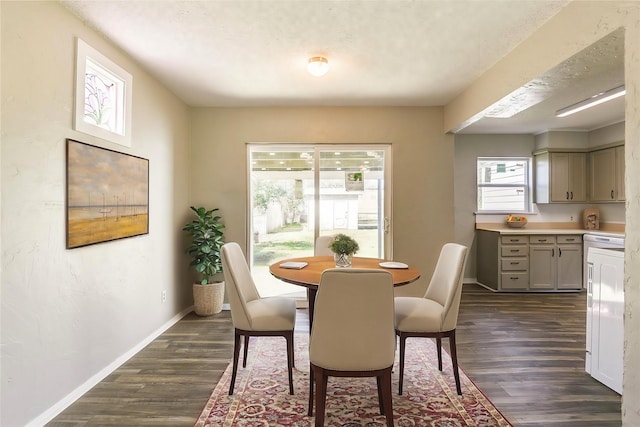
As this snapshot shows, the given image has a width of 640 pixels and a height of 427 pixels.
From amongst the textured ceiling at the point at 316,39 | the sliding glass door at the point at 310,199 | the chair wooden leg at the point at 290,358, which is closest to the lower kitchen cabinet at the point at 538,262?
the sliding glass door at the point at 310,199

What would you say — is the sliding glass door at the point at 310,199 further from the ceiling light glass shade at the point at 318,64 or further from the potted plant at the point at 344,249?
the potted plant at the point at 344,249

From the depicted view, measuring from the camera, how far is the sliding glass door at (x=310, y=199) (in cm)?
429

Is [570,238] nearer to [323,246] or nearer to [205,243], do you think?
[323,246]

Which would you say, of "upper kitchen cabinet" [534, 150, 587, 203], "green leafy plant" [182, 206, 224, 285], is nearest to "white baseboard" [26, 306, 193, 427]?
"green leafy plant" [182, 206, 224, 285]

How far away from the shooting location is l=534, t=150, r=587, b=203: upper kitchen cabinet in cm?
519

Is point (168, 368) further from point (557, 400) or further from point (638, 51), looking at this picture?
point (638, 51)

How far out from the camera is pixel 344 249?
98.3 inches

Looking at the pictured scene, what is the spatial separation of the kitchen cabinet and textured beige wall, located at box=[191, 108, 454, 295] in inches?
70.2

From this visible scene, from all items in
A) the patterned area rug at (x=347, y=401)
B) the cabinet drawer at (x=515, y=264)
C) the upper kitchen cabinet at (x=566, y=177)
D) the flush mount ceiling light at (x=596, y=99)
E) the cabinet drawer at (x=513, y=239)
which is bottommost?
the patterned area rug at (x=347, y=401)

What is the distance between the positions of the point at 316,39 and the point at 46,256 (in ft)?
7.63

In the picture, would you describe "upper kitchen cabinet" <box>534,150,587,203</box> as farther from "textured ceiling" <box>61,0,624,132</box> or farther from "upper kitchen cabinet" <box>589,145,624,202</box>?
"textured ceiling" <box>61,0,624,132</box>

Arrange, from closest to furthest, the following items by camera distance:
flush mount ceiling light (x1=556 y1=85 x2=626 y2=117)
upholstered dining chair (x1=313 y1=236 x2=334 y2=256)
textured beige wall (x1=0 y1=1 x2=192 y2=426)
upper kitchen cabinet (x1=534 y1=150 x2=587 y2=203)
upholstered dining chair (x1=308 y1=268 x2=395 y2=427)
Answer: upholstered dining chair (x1=308 y1=268 x2=395 y2=427) → textured beige wall (x1=0 y1=1 x2=192 y2=426) → flush mount ceiling light (x1=556 y1=85 x2=626 y2=117) → upholstered dining chair (x1=313 y1=236 x2=334 y2=256) → upper kitchen cabinet (x1=534 y1=150 x2=587 y2=203)

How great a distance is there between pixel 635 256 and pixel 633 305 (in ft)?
0.82

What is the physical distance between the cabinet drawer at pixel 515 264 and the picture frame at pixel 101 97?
5100mm
